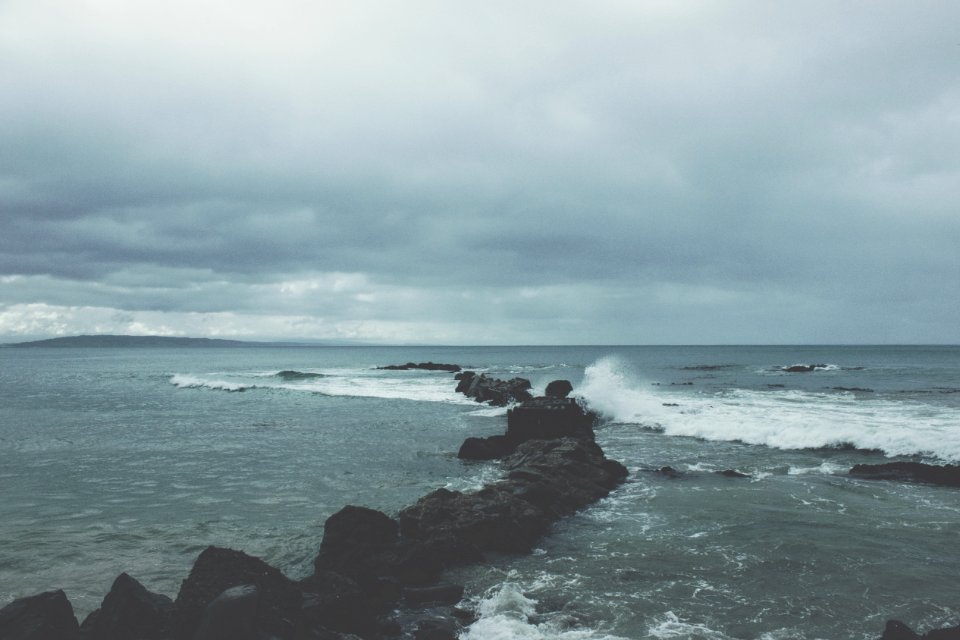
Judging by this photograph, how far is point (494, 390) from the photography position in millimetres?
46125

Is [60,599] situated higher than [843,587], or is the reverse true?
[60,599]

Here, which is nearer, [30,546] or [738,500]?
[30,546]

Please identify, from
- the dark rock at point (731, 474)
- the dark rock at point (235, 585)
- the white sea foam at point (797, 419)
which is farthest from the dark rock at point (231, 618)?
the white sea foam at point (797, 419)

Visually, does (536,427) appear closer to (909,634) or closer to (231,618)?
(909,634)

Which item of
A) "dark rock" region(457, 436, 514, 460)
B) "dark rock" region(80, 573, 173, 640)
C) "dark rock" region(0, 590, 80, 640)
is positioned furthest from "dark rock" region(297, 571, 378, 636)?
"dark rock" region(457, 436, 514, 460)

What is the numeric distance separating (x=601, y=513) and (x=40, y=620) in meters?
11.9

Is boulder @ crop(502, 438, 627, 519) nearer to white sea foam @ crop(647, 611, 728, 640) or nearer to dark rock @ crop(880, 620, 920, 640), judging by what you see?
white sea foam @ crop(647, 611, 728, 640)

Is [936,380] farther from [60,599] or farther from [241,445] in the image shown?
[60,599]

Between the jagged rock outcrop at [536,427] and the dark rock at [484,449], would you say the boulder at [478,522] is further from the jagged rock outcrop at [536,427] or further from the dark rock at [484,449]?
the jagged rock outcrop at [536,427]

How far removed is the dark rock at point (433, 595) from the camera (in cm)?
1018

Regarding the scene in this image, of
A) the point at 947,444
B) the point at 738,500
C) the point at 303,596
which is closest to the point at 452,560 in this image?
the point at 303,596

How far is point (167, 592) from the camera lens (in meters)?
10.7

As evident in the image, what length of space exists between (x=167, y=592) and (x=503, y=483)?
8537 millimetres

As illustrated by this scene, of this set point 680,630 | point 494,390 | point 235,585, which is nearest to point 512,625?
point 680,630
